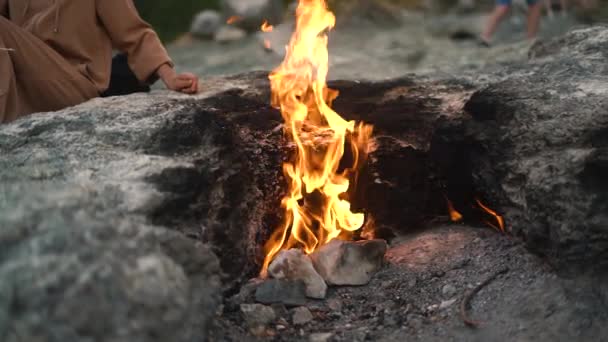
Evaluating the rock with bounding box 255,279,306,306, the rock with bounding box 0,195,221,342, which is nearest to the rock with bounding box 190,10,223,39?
the rock with bounding box 255,279,306,306

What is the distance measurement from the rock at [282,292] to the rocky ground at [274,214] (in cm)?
5

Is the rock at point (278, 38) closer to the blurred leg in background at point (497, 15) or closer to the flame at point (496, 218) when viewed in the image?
the blurred leg in background at point (497, 15)

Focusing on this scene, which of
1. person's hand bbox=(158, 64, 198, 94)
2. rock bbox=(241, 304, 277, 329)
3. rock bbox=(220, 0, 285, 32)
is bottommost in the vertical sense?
rock bbox=(241, 304, 277, 329)

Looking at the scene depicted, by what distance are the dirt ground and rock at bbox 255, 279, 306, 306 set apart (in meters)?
0.05

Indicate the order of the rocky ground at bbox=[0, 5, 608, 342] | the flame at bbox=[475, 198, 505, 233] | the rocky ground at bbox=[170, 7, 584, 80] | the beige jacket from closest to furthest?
1. the rocky ground at bbox=[0, 5, 608, 342]
2. the flame at bbox=[475, 198, 505, 233]
3. the beige jacket
4. the rocky ground at bbox=[170, 7, 584, 80]

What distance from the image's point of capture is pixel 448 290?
9.45 ft

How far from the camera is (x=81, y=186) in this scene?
2.31 meters

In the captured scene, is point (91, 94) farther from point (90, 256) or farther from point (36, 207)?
point (90, 256)

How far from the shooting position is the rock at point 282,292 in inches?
112

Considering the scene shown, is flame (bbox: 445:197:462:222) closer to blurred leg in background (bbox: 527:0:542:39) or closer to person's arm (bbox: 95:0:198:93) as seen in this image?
person's arm (bbox: 95:0:198:93)

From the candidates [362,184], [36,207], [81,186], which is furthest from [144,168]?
[362,184]

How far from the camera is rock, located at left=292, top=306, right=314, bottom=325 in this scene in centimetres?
277

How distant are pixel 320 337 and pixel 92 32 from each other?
2.07m

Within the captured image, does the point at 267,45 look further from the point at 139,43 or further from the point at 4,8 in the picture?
the point at 4,8
